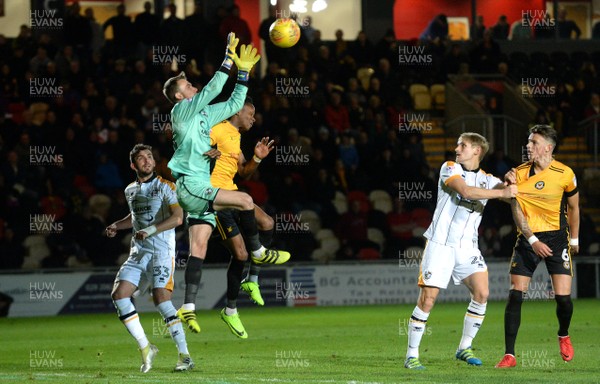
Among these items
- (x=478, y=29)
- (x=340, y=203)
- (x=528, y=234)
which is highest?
(x=478, y=29)

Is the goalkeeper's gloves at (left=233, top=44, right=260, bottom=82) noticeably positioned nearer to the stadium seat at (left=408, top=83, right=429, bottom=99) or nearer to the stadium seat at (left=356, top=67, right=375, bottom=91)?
the stadium seat at (left=356, top=67, right=375, bottom=91)

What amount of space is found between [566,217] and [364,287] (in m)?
10.5

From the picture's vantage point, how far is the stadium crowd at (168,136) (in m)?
20.9

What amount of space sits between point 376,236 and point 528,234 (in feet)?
37.2

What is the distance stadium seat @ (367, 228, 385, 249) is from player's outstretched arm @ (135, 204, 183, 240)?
11.3 meters

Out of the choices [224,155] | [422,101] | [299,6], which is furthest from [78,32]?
[224,155]

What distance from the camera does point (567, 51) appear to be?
30.7 m

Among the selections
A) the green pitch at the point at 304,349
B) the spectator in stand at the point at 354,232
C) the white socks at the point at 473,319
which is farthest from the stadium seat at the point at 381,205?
the white socks at the point at 473,319

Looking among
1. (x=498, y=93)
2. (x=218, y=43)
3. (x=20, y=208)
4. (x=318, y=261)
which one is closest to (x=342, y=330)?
(x=318, y=261)

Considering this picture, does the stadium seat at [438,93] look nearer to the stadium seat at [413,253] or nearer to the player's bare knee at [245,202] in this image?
the stadium seat at [413,253]

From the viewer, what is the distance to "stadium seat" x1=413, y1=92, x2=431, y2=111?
1047 inches

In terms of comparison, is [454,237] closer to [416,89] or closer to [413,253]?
[413,253]

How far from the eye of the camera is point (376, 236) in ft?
74.3

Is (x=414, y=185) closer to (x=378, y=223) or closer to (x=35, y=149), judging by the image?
(x=378, y=223)
